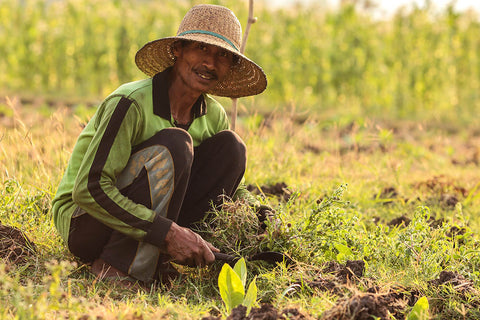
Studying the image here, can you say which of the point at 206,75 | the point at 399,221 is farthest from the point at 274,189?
the point at 206,75

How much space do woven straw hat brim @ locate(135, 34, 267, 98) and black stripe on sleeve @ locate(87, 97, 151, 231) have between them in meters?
0.45

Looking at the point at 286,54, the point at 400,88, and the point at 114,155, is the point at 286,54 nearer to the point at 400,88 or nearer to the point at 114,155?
the point at 400,88

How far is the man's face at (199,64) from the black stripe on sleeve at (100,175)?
1.22 ft

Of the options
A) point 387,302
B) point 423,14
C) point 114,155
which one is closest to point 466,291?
point 387,302

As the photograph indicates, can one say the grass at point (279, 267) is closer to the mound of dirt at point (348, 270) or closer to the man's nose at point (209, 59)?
the mound of dirt at point (348, 270)

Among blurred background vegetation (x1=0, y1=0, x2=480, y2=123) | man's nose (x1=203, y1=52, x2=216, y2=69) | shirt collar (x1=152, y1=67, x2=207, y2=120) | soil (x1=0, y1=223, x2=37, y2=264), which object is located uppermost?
man's nose (x1=203, y1=52, x2=216, y2=69)

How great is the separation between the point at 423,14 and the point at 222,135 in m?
7.51

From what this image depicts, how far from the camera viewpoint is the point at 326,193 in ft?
13.0

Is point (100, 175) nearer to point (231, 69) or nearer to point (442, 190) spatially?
point (231, 69)

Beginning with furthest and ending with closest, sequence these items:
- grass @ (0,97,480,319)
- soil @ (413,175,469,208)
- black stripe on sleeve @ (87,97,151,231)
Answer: soil @ (413,175,469,208), black stripe on sleeve @ (87,97,151,231), grass @ (0,97,480,319)

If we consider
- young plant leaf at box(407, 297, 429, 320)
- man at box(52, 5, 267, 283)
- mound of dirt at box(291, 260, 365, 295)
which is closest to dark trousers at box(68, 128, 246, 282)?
man at box(52, 5, 267, 283)

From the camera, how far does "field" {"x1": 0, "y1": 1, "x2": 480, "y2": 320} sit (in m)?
2.27

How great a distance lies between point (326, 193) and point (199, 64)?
1.71 meters

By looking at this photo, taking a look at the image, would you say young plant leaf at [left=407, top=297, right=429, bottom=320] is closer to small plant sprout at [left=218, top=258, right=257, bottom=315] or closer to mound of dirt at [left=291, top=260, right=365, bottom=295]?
mound of dirt at [left=291, top=260, right=365, bottom=295]
